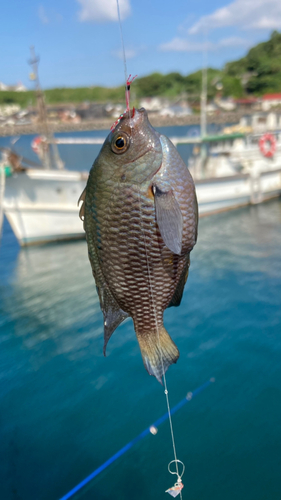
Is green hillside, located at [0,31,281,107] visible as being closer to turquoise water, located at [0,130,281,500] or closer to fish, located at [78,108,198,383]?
turquoise water, located at [0,130,281,500]

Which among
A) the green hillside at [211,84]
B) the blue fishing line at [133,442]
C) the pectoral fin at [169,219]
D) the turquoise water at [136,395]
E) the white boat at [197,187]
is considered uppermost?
the green hillside at [211,84]

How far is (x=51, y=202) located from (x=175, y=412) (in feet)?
29.1

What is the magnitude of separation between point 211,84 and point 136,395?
60.5 metres

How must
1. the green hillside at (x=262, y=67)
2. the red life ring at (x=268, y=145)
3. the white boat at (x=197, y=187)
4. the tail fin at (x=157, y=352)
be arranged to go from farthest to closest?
the green hillside at (x=262, y=67) → the red life ring at (x=268, y=145) → the white boat at (x=197, y=187) → the tail fin at (x=157, y=352)

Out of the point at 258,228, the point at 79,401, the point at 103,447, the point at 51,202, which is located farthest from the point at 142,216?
the point at 258,228

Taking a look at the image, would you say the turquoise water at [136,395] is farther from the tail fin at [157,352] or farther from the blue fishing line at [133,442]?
the tail fin at [157,352]

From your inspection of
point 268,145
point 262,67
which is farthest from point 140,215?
point 262,67

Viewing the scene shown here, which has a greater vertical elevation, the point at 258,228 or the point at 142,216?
the point at 142,216

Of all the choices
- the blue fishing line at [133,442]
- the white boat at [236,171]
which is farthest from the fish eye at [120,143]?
the white boat at [236,171]

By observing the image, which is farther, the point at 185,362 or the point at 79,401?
the point at 185,362

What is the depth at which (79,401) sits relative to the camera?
16.6 feet

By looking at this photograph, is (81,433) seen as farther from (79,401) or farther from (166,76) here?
(166,76)

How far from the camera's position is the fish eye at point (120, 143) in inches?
54.7

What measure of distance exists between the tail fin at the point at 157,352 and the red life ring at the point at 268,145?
16.6 meters
